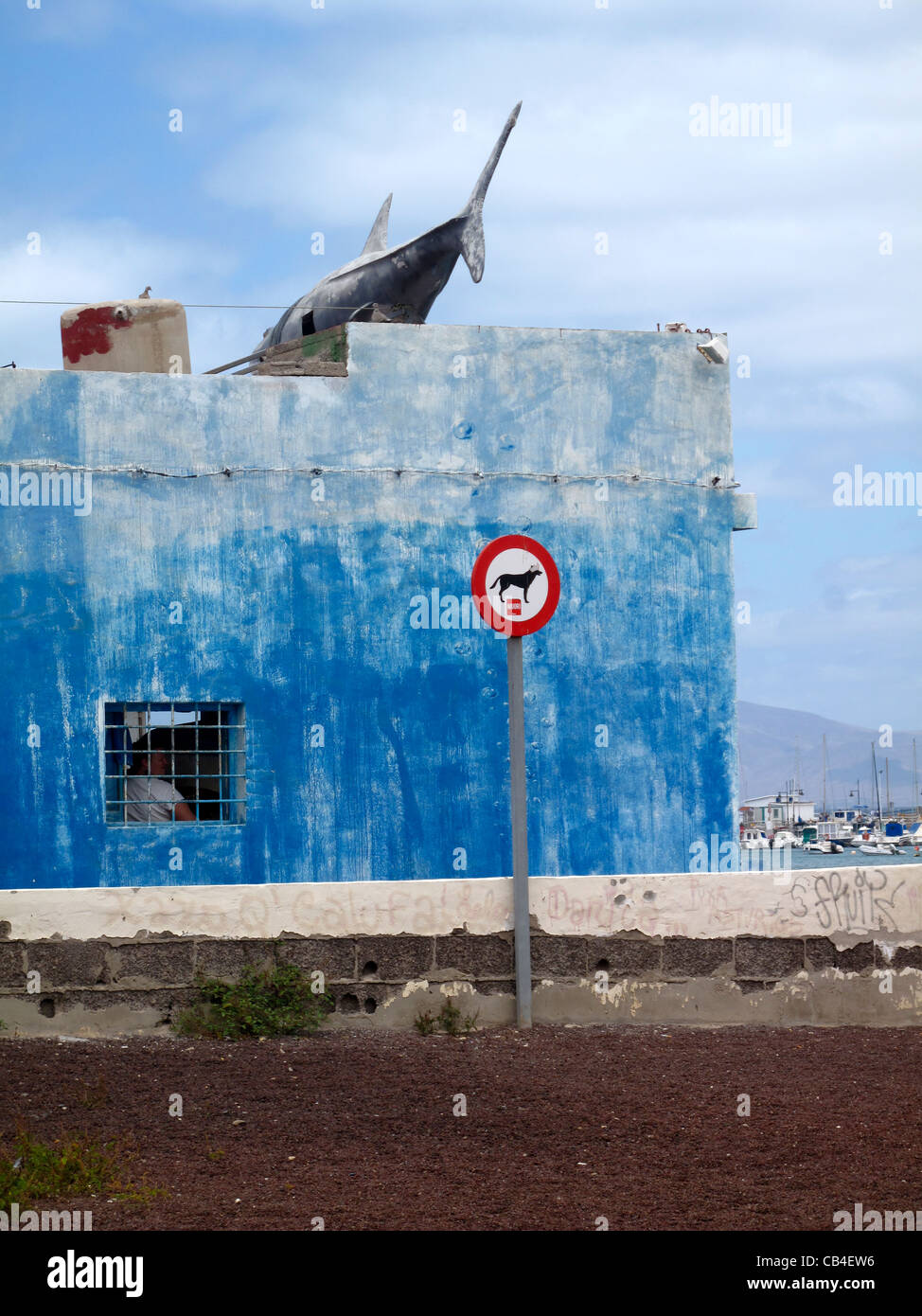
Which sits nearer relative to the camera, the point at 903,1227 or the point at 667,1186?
the point at 903,1227

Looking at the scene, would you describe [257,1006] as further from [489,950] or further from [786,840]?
[786,840]

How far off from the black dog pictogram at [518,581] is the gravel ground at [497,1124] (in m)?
2.43

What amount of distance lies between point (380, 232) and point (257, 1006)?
37.4 feet

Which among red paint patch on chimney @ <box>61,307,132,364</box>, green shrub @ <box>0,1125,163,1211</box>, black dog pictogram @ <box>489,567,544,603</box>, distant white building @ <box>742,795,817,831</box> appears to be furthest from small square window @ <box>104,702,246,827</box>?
distant white building @ <box>742,795,817,831</box>

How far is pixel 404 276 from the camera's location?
51.3ft

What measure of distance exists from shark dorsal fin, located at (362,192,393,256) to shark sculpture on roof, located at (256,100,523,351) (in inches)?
3.2

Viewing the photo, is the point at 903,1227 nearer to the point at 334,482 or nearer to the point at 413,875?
the point at 413,875

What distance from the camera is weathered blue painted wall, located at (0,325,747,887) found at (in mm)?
12016

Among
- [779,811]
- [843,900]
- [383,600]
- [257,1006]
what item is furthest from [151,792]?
[779,811]

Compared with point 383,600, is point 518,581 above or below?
below
